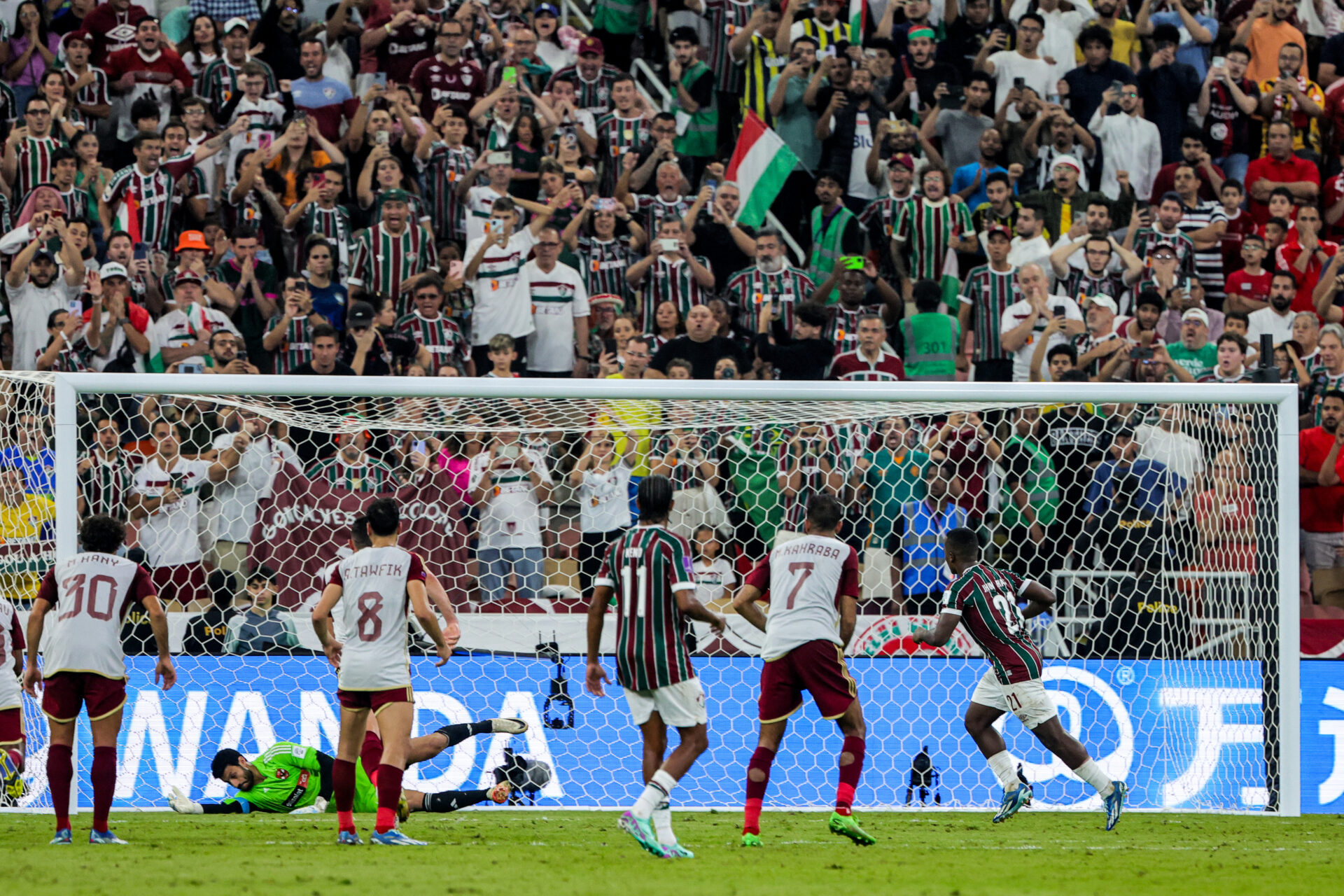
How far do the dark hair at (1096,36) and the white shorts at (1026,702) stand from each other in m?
9.66

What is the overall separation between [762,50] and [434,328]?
507 centimetres

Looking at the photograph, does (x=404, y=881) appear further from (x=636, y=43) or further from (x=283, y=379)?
(x=636, y=43)

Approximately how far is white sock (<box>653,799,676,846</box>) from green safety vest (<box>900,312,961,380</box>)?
6.92 m

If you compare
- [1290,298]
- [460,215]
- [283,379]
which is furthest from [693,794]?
[1290,298]

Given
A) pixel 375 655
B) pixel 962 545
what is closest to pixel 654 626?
pixel 375 655

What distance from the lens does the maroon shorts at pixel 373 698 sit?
25.8 feet

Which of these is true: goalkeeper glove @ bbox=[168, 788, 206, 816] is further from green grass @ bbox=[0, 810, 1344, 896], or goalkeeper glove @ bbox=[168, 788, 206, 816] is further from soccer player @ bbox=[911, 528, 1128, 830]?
soccer player @ bbox=[911, 528, 1128, 830]

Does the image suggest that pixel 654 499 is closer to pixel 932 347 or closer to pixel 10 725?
pixel 10 725

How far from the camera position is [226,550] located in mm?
11383

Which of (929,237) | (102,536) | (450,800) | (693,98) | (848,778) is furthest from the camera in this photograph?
(693,98)

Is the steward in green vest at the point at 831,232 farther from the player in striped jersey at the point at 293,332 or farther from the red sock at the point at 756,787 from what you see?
the red sock at the point at 756,787

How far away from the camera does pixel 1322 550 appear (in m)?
12.2

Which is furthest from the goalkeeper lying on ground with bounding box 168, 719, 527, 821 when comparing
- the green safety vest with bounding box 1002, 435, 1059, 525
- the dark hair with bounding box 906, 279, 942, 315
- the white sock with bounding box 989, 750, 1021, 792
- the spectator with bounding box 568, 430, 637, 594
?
the dark hair with bounding box 906, 279, 942, 315

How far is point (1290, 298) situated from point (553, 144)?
700 cm
